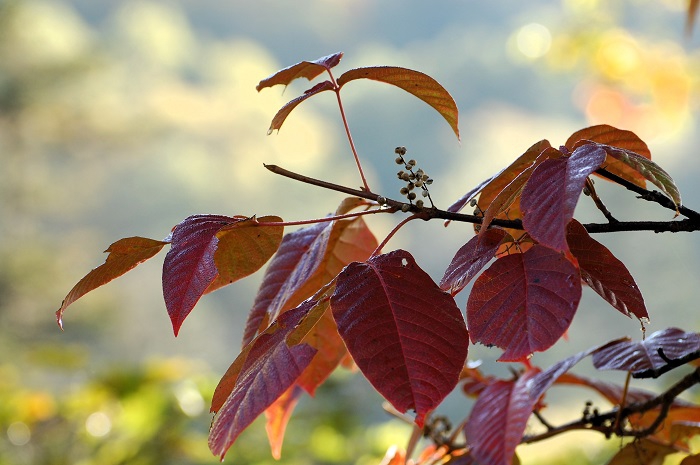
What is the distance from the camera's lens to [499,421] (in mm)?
323

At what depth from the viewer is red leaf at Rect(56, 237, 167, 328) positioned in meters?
0.26

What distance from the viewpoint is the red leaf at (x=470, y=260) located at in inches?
9.1

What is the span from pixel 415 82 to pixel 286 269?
0.10 meters

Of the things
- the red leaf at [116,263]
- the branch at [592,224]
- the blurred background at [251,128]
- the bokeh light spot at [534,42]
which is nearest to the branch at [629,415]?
the branch at [592,224]

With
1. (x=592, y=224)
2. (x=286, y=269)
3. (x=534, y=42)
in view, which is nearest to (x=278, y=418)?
(x=286, y=269)

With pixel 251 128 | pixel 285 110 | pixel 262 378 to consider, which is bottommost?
pixel 262 378

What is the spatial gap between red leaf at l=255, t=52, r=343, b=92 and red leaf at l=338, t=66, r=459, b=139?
0.01 m

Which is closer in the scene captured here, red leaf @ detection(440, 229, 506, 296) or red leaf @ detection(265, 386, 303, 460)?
red leaf @ detection(440, 229, 506, 296)

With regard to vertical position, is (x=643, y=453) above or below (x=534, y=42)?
below

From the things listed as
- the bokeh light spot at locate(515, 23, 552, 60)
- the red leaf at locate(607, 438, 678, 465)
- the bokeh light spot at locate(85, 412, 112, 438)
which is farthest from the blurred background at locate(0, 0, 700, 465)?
the red leaf at locate(607, 438, 678, 465)

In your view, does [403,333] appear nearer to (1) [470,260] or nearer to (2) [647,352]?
(1) [470,260]

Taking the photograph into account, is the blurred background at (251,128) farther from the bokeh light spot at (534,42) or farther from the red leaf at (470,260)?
the red leaf at (470,260)

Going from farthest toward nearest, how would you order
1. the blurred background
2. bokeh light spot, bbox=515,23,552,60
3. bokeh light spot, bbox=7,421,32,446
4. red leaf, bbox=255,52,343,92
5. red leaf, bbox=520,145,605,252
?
the blurred background < bokeh light spot, bbox=515,23,552,60 < bokeh light spot, bbox=7,421,32,446 < red leaf, bbox=255,52,343,92 < red leaf, bbox=520,145,605,252

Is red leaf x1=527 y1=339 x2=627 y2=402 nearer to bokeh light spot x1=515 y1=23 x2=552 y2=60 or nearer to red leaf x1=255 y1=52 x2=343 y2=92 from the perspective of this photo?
red leaf x1=255 y1=52 x2=343 y2=92
